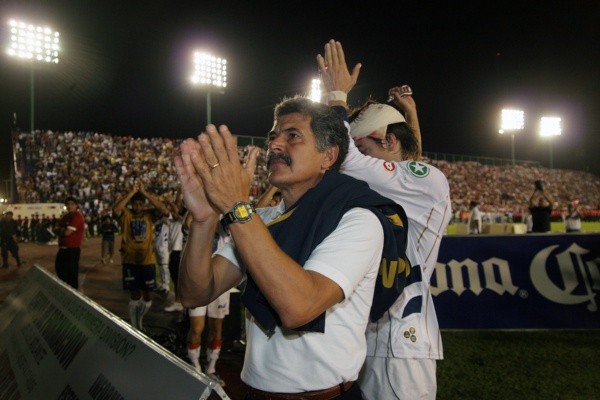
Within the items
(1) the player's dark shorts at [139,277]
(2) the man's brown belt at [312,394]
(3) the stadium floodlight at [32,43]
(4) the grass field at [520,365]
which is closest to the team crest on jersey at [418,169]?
(2) the man's brown belt at [312,394]

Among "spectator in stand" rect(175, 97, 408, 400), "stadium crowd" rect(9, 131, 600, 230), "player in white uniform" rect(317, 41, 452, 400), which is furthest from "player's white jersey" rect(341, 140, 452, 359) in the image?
"stadium crowd" rect(9, 131, 600, 230)

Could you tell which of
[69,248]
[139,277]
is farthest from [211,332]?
[69,248]

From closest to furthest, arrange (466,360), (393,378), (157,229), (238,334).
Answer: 1. (393,378)
2. (466,360)
3. (238,334)
4. (157,229)

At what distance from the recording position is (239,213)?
143 cm

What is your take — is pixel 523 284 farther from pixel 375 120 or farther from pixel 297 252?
pixel 297 252

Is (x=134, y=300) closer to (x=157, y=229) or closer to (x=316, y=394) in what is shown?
(x=157, y=229)

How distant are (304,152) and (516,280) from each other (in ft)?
20.6

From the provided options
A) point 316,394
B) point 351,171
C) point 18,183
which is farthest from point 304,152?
point 18,183

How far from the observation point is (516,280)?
7.00 meters

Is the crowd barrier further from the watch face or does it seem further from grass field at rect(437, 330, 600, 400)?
the watch face

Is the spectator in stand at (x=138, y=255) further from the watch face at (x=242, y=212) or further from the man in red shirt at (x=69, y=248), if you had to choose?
the watch face at (x=242, y=212)

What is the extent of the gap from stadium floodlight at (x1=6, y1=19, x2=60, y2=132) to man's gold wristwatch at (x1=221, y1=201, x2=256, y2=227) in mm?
31111

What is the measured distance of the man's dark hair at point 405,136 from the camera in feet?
8.64

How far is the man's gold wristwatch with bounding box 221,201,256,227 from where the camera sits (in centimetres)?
143
